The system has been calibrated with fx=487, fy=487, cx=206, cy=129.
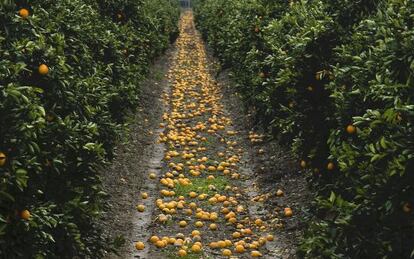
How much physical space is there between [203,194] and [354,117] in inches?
158

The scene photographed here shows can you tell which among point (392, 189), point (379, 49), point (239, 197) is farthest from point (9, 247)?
point (239, 197)

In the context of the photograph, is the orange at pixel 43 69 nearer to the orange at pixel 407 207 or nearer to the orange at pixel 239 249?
the orange at pixel 239 249

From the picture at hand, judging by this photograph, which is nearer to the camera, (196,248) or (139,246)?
(196,248)

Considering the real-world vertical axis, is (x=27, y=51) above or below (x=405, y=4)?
below

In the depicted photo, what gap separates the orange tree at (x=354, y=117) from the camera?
3918mm

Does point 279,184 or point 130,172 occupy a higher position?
point 279,184

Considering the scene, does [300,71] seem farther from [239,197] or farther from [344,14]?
[239,197]

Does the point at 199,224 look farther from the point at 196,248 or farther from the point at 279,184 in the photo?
the point at 279,184

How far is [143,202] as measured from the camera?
8.05m

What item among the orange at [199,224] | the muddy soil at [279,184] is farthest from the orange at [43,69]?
the muddy soil at [279,184]

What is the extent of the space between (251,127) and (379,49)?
7.31m

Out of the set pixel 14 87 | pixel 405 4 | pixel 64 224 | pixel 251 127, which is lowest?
pixel 251 127

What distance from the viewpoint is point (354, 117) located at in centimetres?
445

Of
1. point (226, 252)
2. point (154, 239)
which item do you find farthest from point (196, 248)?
point (154, 239)
